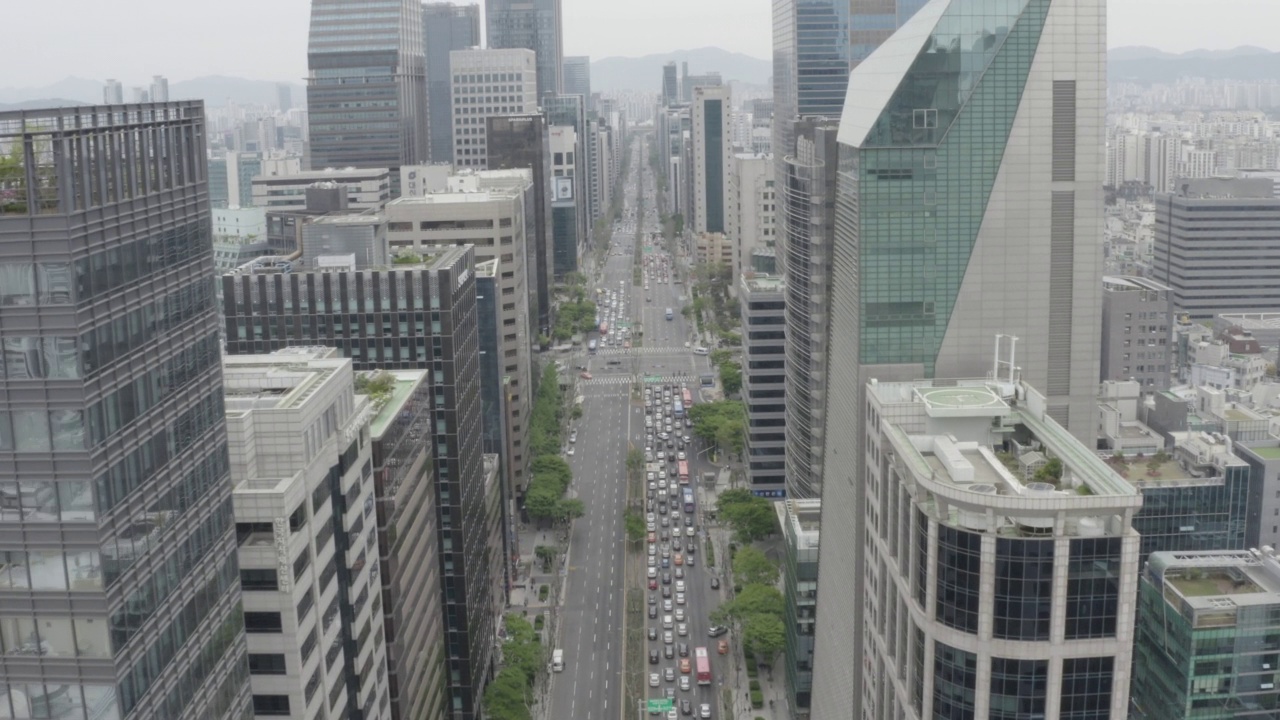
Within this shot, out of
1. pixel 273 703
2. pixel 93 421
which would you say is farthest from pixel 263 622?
pixel 93 421

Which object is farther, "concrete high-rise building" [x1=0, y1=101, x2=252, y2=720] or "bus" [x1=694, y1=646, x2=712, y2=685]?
"bus" [x1=694, y1=646, x2=712, y2=685]

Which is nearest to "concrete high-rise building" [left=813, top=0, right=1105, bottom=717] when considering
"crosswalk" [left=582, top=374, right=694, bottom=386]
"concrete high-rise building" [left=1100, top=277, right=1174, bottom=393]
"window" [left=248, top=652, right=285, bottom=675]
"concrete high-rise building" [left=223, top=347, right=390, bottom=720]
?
"concrete high-rise building" [left=223, top=347, right=390, bottom=720]

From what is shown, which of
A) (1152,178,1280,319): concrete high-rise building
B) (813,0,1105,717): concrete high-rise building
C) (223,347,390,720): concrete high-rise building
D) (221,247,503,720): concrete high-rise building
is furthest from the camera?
(1152,178,1280,319): concrete high-rise building

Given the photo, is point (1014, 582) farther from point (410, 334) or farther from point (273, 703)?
point (410, 334)

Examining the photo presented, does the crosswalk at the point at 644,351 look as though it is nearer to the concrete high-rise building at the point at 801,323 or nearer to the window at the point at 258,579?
the concrete high-rise building at the point at 801,323

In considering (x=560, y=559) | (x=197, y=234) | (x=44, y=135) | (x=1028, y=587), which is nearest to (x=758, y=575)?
(x=560, y=559)

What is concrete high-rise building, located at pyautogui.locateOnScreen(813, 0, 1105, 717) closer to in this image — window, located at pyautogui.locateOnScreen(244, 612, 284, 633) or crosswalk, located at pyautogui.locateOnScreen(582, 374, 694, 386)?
window, located at pyautogui.locateOnScreen(244, 612, 284, 633)

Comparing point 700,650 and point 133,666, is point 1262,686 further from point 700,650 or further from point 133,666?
point 133,666
